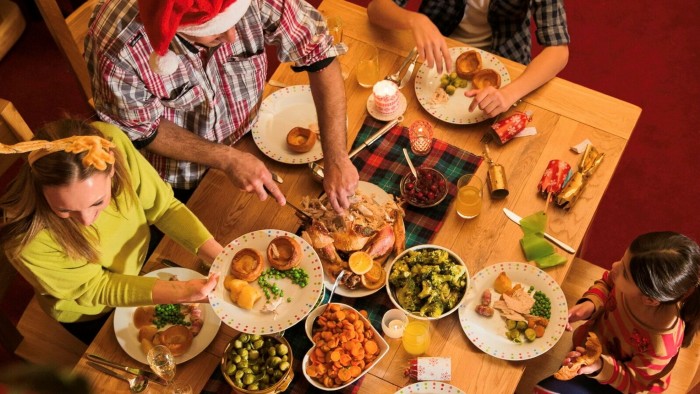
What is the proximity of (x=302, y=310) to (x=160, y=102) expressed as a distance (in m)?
0.72

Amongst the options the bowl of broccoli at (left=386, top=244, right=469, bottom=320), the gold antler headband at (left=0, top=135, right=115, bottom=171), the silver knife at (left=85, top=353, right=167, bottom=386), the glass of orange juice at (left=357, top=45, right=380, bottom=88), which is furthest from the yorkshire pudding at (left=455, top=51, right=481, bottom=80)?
the silver knife at (left=85, top=353, right=167, bottom=386)

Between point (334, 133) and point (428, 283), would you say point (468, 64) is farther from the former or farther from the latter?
point (428, 283)

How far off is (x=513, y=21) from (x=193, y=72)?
49.2 inches

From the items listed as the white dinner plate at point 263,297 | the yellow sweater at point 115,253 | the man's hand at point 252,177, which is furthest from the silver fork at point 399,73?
the yellow sweater at point 115,253

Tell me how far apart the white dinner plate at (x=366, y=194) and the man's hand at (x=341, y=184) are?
0.05 meters

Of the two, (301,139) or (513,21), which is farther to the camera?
(513,21)

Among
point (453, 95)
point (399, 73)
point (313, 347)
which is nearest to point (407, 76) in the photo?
point (399, 73)

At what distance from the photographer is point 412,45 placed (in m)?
2.30

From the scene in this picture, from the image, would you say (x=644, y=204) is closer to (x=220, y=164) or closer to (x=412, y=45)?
(x=412, y=45)

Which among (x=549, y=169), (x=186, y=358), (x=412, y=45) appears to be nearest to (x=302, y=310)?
(x=186, y=358)

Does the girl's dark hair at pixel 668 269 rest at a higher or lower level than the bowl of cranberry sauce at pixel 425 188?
higher

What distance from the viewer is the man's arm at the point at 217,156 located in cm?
193

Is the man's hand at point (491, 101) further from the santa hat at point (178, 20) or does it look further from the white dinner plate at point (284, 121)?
the santa hat at point (178, 20)

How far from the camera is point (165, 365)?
67.2 inches
